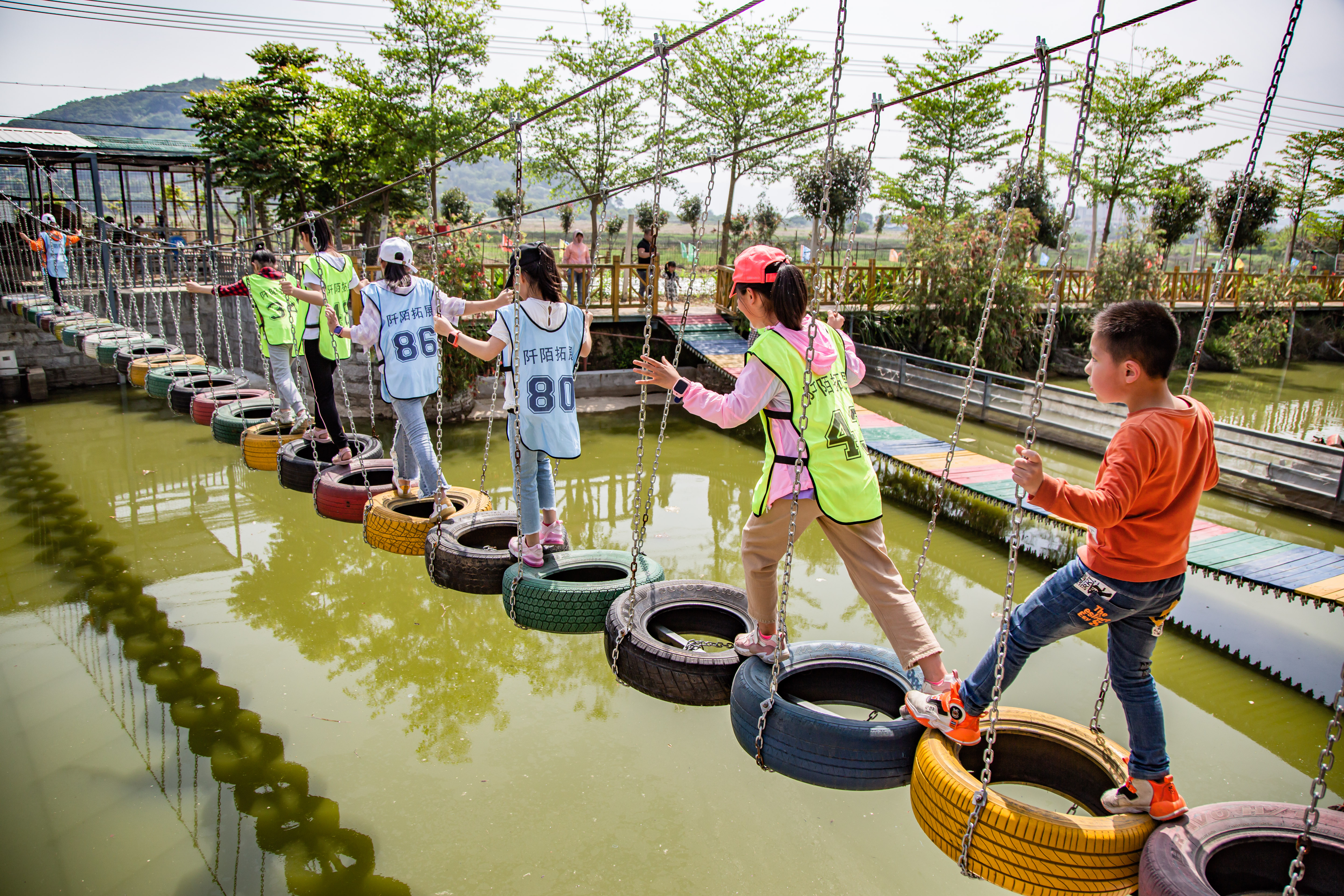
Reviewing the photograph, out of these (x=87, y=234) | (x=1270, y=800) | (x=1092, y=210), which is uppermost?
(x=1092, y=210)

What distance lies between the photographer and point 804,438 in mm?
2146

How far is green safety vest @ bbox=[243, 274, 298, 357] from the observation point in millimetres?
5816

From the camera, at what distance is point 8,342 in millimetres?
12141

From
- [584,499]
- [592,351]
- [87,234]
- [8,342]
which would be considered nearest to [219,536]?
[584,499]

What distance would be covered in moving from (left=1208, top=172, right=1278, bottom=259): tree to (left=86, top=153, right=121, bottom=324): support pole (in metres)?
22.3

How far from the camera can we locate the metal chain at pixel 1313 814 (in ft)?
4.94

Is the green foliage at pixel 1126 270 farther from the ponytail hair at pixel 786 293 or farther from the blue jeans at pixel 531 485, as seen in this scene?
the ponytail hair at pixel 786 293

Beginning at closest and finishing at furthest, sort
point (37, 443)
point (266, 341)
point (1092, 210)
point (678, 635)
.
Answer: point (678, 635)
point (266, 341)
point (37, 443)
point (1092, 210)

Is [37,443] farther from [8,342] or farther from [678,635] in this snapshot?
[678,635]

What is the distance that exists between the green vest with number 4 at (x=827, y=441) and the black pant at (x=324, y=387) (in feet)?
12.7

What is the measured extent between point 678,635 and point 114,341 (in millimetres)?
8193

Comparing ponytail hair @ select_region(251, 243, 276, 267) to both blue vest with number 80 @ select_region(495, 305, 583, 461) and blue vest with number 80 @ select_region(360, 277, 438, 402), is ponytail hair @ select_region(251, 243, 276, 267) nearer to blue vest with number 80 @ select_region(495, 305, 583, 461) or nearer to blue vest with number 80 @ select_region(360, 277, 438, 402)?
blue vest with number 80 @ select_region(360, 277, 438, 402)

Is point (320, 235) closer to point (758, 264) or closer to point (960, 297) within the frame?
point (758, 264)

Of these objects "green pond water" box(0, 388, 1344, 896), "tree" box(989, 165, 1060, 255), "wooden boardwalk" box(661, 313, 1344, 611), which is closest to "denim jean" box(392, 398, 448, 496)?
"green pond water" box(0, 388, 1344, 896)
